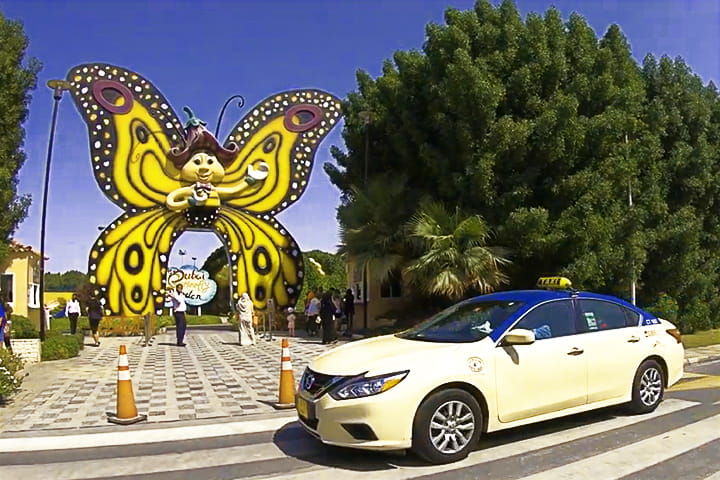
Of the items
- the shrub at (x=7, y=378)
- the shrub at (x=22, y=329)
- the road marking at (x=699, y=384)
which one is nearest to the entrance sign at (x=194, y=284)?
the shrub at (x=22, y=329)

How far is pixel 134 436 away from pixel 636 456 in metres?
4.98

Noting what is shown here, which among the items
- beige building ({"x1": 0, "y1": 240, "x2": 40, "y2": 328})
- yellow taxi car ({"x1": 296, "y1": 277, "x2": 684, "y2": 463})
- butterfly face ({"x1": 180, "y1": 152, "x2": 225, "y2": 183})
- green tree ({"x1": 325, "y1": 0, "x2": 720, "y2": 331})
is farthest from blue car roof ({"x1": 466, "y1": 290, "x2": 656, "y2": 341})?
beige building ({"x1": 0, "y1": 240, "x2": 40, "y2": 328})

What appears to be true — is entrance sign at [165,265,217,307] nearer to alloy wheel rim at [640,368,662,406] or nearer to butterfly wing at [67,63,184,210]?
butterfly wing at [67,63,184,210]

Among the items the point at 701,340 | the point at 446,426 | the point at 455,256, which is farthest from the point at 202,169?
the point at 446,426

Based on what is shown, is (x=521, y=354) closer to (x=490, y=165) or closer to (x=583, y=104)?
(x=490, y=165)

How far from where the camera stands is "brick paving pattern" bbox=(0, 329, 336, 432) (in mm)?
8164

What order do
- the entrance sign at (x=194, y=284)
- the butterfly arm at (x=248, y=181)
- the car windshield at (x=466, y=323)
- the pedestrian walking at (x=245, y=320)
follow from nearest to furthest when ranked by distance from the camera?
the car windshield at (x=466, y=323) → the pedestrian walking at (x=245, y=320) → the butterfly arm at (x=248, y=181) → the entrance sign at (x=194, y=284)

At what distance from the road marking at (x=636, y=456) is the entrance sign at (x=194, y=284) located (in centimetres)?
3734

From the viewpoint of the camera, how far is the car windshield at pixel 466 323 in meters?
6.44

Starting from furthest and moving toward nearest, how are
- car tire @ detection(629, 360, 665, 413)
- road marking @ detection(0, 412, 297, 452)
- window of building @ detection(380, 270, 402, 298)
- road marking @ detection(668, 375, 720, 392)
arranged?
window of building @ detection(380, 270, 402, 298) → road marking @ detection(668, 375, 720, 392) → car tire @ detection(629, 360, 665, 413) → road marking @ detection(0, 412, 297, 452)

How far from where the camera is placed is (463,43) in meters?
16.6

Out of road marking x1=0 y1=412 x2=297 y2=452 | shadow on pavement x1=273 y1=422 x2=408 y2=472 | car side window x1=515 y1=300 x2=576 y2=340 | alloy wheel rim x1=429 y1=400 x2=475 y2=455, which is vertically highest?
car side window x1=515 y1=300 x2=576 y2=340

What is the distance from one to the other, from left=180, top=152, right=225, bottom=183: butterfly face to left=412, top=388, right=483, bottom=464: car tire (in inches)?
716

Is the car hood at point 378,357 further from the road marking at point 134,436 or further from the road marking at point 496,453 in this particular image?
the road marking at point 134,436
